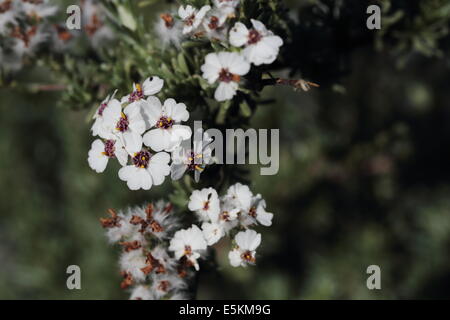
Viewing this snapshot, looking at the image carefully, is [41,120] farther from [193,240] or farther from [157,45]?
[193,240]

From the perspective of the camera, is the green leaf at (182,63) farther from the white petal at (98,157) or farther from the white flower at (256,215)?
the white flower at (256,215)

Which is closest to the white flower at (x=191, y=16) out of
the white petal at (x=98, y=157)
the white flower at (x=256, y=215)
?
the white petal at (x=98, y=157)

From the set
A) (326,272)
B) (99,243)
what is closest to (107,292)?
(99,243)

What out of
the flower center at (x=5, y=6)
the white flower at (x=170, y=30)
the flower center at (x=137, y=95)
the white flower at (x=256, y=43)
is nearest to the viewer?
the white flower at (x=256, y=43)

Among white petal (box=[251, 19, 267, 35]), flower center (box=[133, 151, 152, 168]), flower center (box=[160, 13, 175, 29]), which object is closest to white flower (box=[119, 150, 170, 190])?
flower center (box=[133, 151, 152, 168])

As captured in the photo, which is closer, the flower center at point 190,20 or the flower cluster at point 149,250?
the flower center at point 190,20

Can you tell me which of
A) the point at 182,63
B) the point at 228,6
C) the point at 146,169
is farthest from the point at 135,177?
the point at 228,6

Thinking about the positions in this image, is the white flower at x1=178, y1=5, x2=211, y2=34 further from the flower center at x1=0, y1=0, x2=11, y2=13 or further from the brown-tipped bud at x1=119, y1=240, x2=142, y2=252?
the flower center at x1=0, y1=0, x2=11, y2=13
